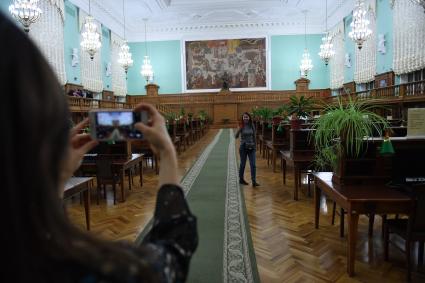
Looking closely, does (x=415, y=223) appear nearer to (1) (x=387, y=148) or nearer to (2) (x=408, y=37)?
(1) (x=387, y=148)

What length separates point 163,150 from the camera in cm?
102

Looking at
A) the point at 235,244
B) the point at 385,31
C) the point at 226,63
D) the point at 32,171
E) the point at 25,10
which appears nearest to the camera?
the point at 32,171

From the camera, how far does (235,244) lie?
3.66 metres

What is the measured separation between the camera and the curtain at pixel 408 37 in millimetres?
11969

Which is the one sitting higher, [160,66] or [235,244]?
[160,66]

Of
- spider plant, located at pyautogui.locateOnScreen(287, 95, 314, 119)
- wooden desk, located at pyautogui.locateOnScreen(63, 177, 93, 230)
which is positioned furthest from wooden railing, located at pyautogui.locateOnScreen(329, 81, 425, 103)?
wooden desk, located at pyautogui.locateOnScreen(63, 177, 93, 230)

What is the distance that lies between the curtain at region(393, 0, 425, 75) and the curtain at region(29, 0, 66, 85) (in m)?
13.0

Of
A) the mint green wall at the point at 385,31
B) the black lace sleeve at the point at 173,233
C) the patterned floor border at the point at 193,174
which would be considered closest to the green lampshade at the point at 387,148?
the black lace sleeve at the point at 173,233

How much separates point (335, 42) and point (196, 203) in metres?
18.8

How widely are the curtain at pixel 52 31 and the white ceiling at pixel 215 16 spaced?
13.7ft

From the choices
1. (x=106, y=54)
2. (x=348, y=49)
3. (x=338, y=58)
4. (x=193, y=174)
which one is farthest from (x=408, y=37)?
(x=106, y=54)

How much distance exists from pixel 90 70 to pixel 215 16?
9860 mm

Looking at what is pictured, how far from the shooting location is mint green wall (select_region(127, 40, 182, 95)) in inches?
953

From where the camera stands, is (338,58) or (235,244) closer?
(235,244)
